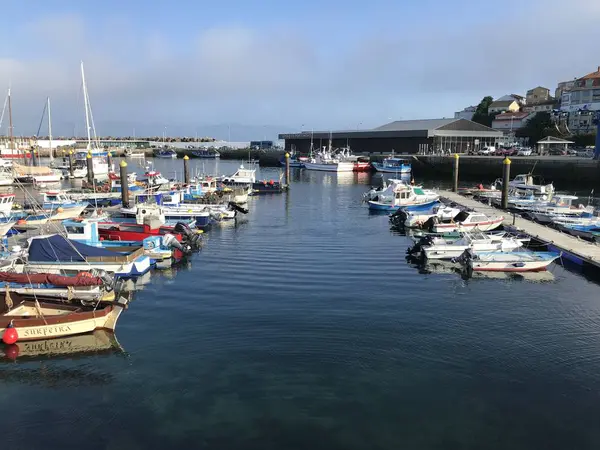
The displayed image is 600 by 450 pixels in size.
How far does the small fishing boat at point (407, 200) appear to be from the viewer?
44594 mm

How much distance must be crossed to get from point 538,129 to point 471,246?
296ft

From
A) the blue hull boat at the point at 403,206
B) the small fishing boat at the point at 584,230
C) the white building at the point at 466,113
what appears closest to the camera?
the small fishing boat at the point at 584,230

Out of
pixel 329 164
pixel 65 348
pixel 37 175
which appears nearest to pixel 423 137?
pixel 329 164

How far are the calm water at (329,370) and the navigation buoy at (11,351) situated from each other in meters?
0.46

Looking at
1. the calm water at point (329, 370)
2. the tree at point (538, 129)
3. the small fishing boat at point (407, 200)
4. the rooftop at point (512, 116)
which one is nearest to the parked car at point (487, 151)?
the tree at point (538, 129)

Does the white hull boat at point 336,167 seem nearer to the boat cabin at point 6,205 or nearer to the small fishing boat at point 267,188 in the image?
the small fishing boat at point 267,188

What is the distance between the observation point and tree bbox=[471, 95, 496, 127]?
12681cm

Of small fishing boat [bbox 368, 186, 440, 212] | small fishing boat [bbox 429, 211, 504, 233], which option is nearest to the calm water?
small fishing boat [bbox 429, 211, 504, 233]

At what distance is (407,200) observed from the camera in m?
45.2

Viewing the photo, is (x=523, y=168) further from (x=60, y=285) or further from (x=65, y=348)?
(x=65, y=348)

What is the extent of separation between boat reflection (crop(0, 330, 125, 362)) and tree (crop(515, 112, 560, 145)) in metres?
102

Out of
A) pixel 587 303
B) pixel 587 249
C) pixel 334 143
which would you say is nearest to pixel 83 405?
pixel 587 303

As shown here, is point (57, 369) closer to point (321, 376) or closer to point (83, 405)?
point (83, 405)

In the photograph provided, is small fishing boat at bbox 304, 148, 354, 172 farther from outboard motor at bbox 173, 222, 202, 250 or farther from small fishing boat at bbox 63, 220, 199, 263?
small fishing boat at bbox 63, 220, 199, 263
